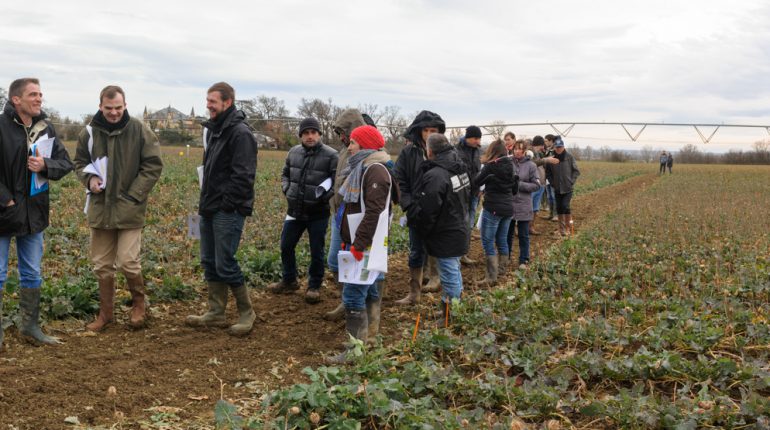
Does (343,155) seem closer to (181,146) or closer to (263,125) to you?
(263,125)

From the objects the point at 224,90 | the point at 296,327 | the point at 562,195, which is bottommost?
the point at 296,327

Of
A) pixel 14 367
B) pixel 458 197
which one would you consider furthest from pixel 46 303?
pixel 458 197

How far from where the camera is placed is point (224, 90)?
17.9ft

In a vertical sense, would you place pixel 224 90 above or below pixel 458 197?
above

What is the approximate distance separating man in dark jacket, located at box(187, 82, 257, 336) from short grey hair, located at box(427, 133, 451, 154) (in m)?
1.69

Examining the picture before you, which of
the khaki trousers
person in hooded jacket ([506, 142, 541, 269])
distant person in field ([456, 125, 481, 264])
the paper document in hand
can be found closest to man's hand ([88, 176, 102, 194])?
the khaki trousers

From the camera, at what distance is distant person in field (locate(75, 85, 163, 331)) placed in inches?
212

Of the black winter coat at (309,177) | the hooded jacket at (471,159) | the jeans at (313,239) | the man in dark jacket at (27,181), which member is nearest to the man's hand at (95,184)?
the man in dark jacket at (27,181)

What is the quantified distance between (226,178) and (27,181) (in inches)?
61.9

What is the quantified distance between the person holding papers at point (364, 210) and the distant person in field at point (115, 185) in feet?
6.09

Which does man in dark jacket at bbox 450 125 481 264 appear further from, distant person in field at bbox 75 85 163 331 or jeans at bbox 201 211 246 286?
distant person in field at bbox 75 85 163 331

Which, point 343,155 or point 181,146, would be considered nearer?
point 343,155

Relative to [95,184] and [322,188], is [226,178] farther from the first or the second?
[322,188]

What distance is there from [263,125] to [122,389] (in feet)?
84.5
